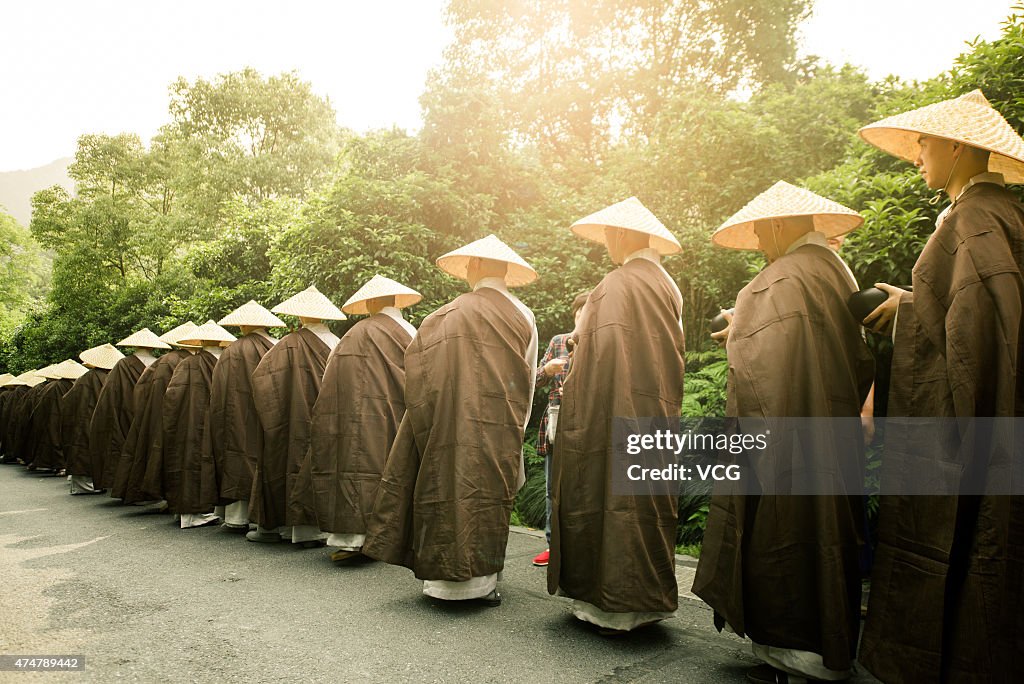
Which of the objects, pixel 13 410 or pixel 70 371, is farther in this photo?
pixel 13 410

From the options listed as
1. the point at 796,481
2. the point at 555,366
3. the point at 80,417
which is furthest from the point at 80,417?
the point at 796,481

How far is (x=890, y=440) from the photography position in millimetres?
2836

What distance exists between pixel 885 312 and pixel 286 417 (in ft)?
18.9

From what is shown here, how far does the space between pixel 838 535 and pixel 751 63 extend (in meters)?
14.5

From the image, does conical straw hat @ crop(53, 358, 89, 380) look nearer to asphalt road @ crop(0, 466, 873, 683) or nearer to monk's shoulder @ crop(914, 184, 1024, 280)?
asphalt road @ crop(0, 466, 873, 683)

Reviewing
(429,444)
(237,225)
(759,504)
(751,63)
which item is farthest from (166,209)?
(759,504)

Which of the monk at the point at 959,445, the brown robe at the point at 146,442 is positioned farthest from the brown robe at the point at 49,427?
the monk at the point at 959,445

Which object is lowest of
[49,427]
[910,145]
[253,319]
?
[49,427]

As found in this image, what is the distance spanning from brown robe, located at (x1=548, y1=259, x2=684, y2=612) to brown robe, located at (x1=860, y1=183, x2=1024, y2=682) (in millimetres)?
1205

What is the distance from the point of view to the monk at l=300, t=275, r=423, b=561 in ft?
19.3

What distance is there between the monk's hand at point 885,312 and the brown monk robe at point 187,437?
289 inches

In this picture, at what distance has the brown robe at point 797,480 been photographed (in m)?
3.02

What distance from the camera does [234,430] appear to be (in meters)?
7.50

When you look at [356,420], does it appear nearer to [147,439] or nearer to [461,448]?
[461,448]
